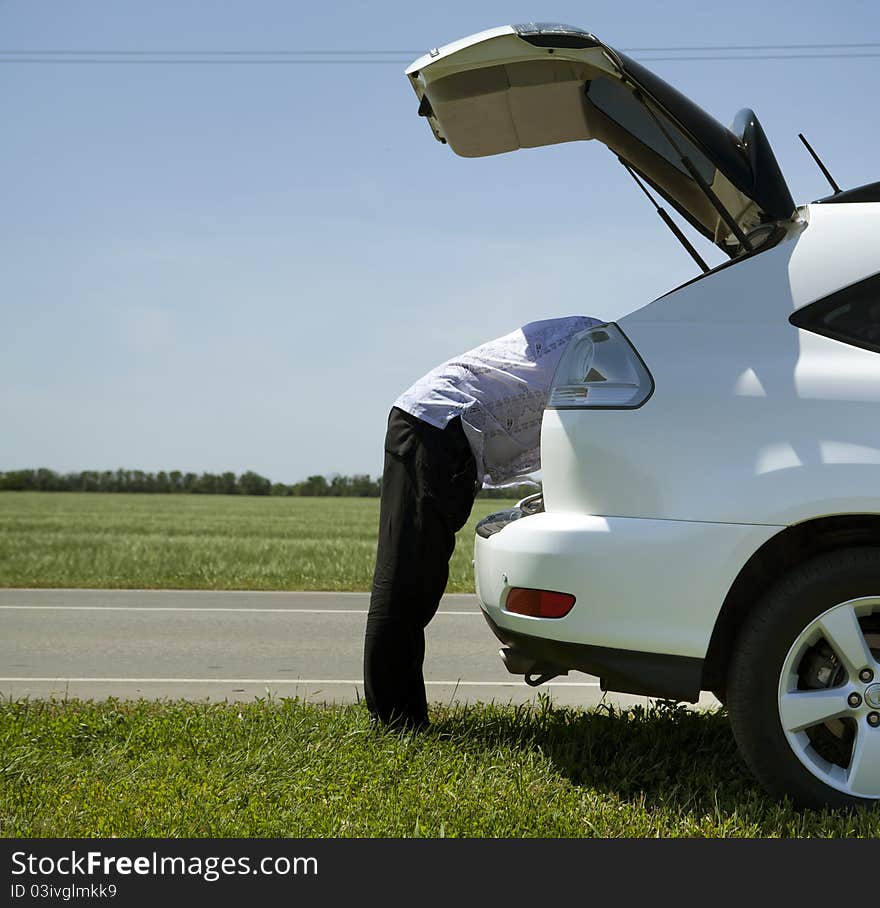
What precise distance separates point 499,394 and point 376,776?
1477mm

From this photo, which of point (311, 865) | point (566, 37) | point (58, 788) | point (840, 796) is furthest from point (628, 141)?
point (58, 788)

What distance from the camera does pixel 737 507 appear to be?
3178mm

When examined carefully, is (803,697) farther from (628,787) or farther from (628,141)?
(628,141)

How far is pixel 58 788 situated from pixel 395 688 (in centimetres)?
129

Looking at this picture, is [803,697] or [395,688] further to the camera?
[395,688]

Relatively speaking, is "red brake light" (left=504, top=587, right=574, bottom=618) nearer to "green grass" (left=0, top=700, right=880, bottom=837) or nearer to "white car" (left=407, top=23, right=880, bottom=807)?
"white car" (left=407, top=23, right=880, bottom=807)

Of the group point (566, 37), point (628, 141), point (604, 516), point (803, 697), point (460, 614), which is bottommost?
point (460, 614)

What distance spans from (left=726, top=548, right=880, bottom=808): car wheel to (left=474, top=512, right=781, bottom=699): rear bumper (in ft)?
0.49

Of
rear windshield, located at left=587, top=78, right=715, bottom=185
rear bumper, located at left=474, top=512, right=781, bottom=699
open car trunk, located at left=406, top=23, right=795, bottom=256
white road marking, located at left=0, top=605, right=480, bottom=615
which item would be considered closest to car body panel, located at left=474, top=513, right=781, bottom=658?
rear bumper, located at left=474, top=512, right=781, bottom=699

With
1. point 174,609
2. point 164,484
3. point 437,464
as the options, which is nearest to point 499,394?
point 437,464

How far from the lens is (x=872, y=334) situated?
131 inches

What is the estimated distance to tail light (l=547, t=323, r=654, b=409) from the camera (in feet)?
10.9

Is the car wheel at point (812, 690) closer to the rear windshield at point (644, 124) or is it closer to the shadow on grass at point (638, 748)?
the shadow on grass at point (638, 748)

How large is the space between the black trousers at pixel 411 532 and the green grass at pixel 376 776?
1.00 ft
